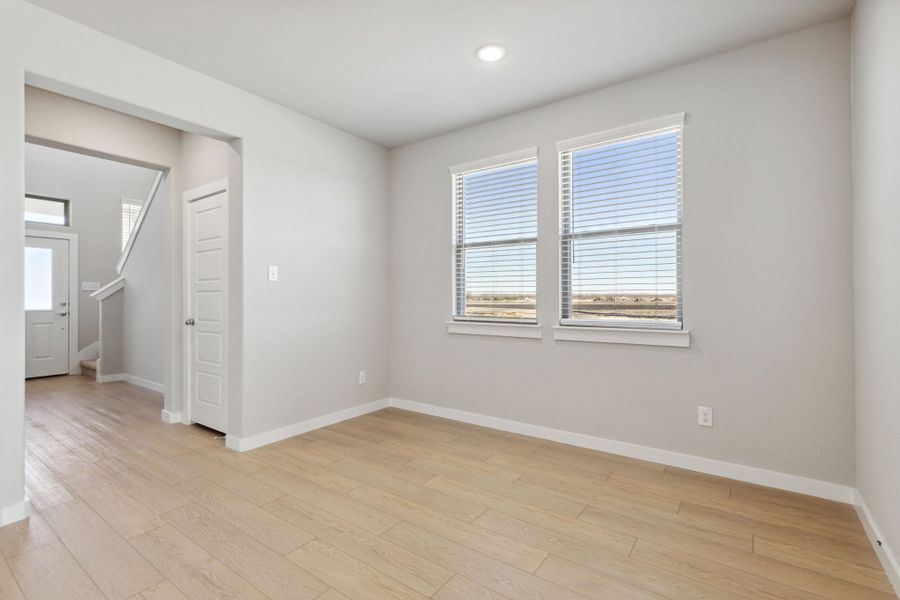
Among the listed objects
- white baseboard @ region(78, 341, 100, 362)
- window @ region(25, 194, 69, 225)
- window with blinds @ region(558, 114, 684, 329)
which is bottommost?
white baseboard @ region(78, 341, 100, 362)

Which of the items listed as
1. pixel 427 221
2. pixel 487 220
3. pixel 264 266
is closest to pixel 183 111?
pixel 264 266

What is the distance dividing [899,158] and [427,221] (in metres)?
3.16

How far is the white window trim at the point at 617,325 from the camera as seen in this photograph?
2.78 m

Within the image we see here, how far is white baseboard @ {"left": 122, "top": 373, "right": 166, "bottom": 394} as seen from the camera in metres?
5.17

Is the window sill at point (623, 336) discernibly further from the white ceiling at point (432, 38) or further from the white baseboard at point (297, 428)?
the white baseboard at point (297, 428)

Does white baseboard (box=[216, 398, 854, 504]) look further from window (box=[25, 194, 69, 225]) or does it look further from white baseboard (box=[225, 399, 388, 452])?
window (box=[25, 194, 69, 225])

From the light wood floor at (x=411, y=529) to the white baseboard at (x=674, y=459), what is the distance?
0.08 m

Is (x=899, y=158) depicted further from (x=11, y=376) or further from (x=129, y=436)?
(x=129, y=436)

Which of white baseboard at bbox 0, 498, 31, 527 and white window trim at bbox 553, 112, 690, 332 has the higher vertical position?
white window trim at bbox 553, 112, 690, 332

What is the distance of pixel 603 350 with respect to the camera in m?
3.08

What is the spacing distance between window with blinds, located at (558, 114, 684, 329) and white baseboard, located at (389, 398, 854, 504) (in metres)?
0.86

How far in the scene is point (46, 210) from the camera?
20.9 feet

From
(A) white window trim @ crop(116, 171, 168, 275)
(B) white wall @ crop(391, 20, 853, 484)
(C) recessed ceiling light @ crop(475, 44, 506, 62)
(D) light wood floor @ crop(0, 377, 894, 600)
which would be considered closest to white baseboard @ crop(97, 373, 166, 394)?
(A) white window trim @ crop(116, 171, 168, 275)

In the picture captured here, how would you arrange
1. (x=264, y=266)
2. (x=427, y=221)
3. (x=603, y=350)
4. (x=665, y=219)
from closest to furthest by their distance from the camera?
1. (x=665, y=219)
2. (x=603, y=350)
3. (x=264, y=266)
4. (x=427, y=221)
